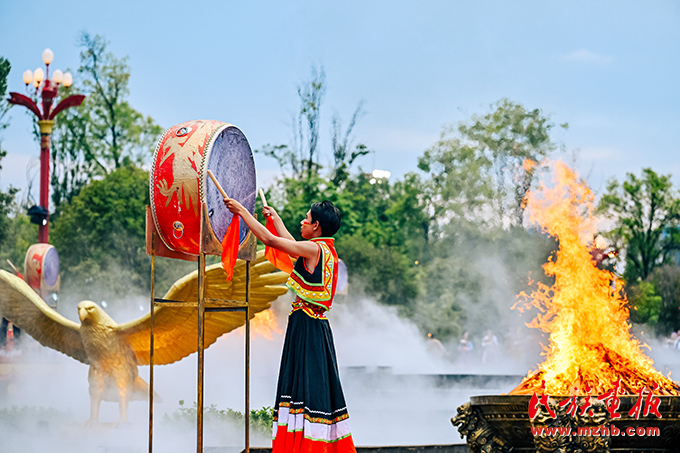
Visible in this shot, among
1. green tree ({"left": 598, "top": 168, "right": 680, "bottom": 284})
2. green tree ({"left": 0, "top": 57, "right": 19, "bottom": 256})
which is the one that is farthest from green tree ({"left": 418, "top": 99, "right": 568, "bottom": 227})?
green tree ({"left": 0, "top": 57, "right": 19, "bottom": 256})

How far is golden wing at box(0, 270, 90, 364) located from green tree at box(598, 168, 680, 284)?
24.9m

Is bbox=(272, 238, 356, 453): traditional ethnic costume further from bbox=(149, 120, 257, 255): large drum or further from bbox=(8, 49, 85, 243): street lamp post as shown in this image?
bbox=(8, 49, 85, 243): street lamp post

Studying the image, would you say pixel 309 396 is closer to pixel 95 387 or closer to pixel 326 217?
pixel 326 217

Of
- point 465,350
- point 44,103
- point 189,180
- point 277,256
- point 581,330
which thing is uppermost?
point 44,103

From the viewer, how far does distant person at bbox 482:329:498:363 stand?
76.7ft

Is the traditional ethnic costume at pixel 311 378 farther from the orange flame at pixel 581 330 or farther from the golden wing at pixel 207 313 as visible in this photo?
the orange flame at pixel 581 330

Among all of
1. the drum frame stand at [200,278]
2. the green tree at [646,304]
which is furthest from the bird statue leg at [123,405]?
the green tree at [646,304]

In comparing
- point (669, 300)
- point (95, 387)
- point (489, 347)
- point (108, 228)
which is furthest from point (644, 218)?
point (95, 387)

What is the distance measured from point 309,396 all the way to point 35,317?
16.2 ft

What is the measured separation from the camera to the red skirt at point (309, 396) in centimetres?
430

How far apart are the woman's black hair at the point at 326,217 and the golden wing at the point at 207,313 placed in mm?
1548

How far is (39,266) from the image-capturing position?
15.5 meters

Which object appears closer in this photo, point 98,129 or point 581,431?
point 581,431

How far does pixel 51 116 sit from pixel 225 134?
1392 centimetres
